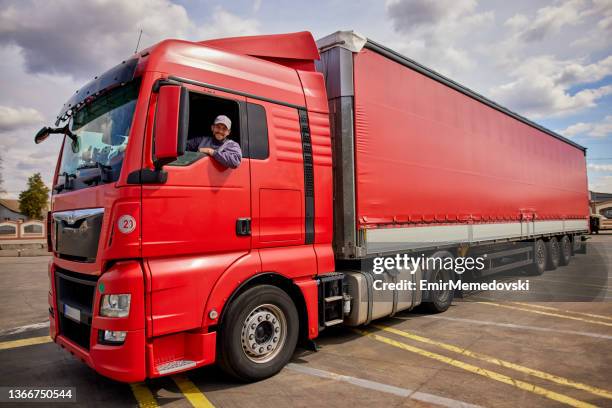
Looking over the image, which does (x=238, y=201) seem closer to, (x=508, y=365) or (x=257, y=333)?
(x=257, y=333)

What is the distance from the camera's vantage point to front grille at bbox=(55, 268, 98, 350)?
3.47 metres

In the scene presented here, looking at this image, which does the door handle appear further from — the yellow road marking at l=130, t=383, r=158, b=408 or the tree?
the tree

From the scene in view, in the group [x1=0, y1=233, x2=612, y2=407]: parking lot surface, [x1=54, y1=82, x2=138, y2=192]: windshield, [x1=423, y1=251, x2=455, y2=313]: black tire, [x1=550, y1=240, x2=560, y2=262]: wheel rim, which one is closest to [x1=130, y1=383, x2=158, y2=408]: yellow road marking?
[x1=0, y1=233, x2=612, y2=407]: parking lot surface

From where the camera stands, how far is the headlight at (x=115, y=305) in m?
3.15

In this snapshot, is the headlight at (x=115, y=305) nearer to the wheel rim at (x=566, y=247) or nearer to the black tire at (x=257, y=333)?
the black tire at (x=257, y=333)

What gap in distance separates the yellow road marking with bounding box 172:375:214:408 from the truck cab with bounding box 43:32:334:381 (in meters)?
0.33

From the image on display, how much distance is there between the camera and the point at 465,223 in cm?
704

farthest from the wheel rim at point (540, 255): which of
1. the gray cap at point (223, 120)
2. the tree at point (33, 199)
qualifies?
the tree at point (33, 199)

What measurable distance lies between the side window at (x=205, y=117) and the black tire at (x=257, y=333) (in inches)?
53.3

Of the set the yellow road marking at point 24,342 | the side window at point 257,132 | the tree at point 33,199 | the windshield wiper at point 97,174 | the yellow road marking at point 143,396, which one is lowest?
the yellow road marking at point 143,396

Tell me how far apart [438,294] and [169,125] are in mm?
5042

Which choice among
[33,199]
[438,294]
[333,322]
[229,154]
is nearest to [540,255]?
[438,294]

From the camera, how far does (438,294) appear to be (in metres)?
6.56

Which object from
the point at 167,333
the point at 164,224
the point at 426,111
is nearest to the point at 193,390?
the point at 167,333
